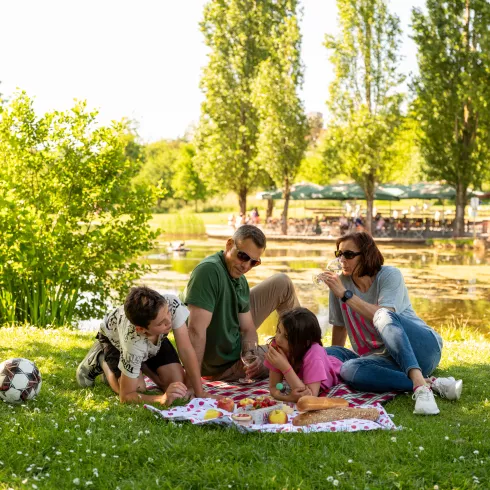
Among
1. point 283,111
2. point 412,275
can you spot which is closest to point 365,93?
point 283,111

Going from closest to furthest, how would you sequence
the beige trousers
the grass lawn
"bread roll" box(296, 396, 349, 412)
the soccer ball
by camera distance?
1. the grass lawn
2. "bread roll" box(296, 396, 349, 412)
3. the soccer ball
4. the beige trousers

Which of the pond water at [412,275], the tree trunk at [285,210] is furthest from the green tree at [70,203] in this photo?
the tree trunk at [285,210]

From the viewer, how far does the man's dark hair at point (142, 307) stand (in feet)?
15.0

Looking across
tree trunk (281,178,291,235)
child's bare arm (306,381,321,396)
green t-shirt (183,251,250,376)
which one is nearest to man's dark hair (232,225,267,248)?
green t-shirt (183,251,250,376)

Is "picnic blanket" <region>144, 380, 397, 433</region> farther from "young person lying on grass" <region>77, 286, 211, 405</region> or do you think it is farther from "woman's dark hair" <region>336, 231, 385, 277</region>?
"woman's dark hair" <region>336, 231, 385, 277</region>

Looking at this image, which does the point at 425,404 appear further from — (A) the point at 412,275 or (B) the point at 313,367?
(A) the point at 412,275

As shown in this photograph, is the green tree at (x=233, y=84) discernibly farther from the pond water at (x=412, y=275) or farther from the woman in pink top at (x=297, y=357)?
the woman in pink top at (x=297, y=357)

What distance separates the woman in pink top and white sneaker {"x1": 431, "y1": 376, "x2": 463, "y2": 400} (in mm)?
838

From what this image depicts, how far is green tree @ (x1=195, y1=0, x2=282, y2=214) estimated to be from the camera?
3906 cm

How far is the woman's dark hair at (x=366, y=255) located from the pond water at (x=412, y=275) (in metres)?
4.77

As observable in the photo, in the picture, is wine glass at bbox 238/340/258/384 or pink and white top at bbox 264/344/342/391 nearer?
pink and white top at bbox 264/344/342/391

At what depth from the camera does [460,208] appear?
32.2 metres

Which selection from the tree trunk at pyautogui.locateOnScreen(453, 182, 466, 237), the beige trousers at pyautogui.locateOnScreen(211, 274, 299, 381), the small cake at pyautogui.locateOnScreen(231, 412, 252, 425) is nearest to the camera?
the small cake at pyautogui.locateOnScreen(231, 412, 252, 425)

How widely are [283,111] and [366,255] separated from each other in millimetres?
31065
